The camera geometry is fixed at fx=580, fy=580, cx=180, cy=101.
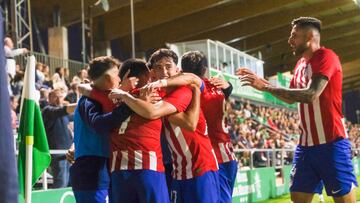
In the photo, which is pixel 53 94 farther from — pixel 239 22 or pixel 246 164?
pixel 239 22

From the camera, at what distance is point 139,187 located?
356 centimetres

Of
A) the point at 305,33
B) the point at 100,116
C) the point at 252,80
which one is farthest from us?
the point at 305,33

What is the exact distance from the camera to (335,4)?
93.8ft

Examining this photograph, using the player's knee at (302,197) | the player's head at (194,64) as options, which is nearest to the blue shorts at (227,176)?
the player's knee at (302,197)

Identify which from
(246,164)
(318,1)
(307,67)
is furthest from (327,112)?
(318,1)

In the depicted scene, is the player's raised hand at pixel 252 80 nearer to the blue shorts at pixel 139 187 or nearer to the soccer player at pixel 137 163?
the soccer player at pixel 137 163

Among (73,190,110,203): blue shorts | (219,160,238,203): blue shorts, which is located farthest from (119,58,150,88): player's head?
(219,160,238,203): blue shorts

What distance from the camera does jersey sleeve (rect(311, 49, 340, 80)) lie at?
423 cm

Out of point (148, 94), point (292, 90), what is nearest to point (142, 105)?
point (148, 94)

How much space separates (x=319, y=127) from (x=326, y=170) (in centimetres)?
33

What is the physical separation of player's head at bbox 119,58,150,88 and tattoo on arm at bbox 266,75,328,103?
90 cm

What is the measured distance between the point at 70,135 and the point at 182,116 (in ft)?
14.5

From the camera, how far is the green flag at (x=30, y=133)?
415 centimetres

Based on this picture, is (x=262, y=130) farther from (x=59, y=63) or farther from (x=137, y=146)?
(x=137, y=146)
